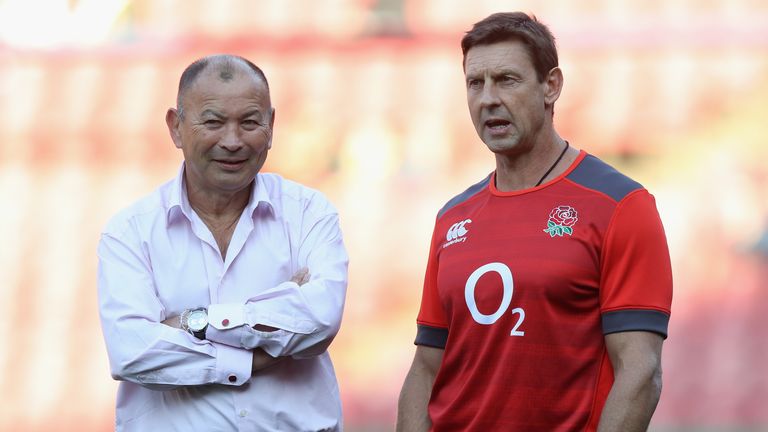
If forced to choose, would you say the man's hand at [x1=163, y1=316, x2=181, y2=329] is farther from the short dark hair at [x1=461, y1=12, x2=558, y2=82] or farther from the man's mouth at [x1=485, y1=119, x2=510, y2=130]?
the short dark hair at [x1=461, y1=12, x2=558, y2=82]

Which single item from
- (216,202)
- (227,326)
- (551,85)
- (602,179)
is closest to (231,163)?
(216,202)

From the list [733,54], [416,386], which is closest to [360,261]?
[733,54]

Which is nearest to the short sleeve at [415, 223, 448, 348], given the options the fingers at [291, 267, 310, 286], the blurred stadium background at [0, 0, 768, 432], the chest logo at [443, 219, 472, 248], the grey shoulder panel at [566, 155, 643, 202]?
the chest logo at [443, 219, 472, 248]

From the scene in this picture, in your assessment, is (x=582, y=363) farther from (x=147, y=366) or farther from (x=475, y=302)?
(x=147, y=366)

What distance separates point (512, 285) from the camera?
3316 mm

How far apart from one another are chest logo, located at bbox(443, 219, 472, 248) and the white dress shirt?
0.95ft

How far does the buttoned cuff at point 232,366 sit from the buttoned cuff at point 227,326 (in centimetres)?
2

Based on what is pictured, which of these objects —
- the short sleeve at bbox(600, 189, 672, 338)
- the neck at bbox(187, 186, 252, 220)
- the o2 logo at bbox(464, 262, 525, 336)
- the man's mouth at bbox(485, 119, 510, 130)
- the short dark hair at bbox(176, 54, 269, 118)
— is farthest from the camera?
the neck at bbox(187, 186, 252, 220)

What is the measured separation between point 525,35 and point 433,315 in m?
0.78

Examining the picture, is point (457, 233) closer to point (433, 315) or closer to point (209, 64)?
point (433, 315)

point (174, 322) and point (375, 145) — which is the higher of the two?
point (375, 145)

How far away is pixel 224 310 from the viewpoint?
3.42 m

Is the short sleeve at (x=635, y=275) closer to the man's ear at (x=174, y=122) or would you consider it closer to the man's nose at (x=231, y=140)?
the man's nose at (x=231, y=140)

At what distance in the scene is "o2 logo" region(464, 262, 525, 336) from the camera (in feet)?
10.8
